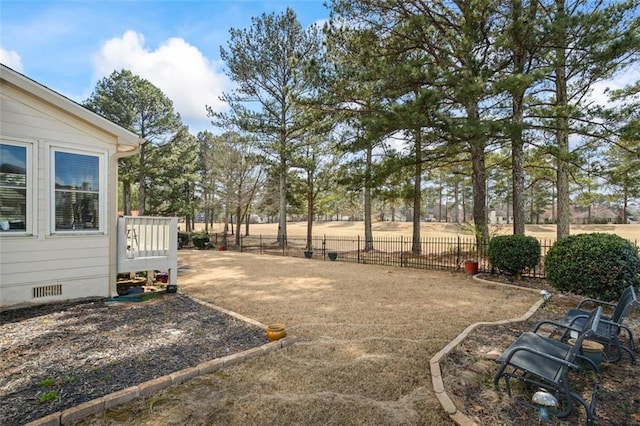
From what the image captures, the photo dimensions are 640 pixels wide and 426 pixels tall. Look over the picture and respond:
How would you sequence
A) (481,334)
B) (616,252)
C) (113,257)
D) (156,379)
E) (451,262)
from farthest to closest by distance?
(451,262), (113,257), (616,252), (481,334), (156,379)

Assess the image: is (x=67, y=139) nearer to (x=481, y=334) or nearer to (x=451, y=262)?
(x=481, y=334)

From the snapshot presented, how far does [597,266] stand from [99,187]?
858 cm

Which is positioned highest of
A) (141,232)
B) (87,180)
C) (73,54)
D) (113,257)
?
(73,54)

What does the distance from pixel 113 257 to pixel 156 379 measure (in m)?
3.76

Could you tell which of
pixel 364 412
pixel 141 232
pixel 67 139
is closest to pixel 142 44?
pixel 67 139

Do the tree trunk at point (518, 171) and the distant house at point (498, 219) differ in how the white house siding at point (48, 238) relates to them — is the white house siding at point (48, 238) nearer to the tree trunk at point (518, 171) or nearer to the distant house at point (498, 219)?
the tree trunk at point (518, 171)

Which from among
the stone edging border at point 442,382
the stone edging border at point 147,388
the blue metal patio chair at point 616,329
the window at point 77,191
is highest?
the window at point 77,191

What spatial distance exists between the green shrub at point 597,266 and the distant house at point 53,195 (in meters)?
8.11

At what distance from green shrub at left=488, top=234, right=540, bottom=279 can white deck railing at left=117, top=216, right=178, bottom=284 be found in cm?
764

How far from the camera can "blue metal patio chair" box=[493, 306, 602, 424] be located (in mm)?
2392

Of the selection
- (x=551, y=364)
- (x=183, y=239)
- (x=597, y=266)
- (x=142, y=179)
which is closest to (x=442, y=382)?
(x=551, y=364)

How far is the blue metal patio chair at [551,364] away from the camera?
239cm

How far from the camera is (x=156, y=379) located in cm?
291

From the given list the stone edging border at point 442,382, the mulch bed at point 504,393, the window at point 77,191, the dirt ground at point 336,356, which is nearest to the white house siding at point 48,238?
the window at point 77,191
